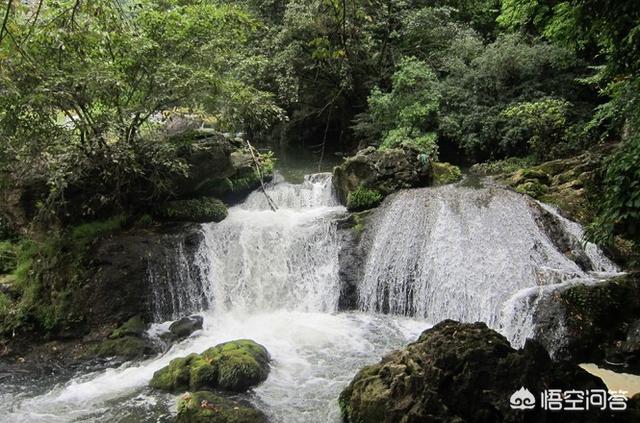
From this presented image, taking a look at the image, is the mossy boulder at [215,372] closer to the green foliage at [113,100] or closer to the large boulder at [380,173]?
the green foliage at [113,100]

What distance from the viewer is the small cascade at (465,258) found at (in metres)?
8.54

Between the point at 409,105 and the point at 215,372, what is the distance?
1153 centimetres

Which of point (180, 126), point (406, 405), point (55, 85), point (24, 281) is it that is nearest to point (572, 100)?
point (180, 126)

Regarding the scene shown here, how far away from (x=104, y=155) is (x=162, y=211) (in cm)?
234

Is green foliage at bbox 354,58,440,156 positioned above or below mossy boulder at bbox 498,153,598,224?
above

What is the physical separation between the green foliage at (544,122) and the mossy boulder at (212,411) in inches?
445

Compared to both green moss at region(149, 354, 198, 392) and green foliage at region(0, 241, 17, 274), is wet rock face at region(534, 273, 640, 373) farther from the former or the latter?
green foliage at region(0, 241, 17, 274)

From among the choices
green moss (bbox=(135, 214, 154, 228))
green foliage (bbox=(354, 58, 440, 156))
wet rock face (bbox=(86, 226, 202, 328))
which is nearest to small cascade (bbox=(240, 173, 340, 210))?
green foliage (bbox=(354, 58, 440, 156))

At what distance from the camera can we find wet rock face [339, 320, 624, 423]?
4.84 m

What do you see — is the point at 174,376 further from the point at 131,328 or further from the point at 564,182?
the point at 564,182

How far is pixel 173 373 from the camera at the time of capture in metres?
6.98

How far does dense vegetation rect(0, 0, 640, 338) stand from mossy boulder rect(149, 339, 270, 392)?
382 centimetres

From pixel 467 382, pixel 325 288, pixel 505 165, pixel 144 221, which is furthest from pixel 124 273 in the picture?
pixel 505 165

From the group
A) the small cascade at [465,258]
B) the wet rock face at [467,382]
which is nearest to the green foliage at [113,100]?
the small cascade at [465,258]
